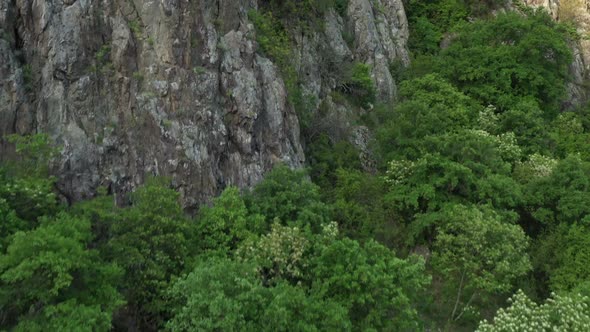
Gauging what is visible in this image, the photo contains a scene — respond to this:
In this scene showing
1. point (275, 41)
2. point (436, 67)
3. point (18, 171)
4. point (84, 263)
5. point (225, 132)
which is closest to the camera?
point (84, 263)

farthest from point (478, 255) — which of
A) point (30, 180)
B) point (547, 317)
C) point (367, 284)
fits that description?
point (30, 180)

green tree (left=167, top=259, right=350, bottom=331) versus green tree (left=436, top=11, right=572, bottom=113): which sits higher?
green tree (left=436, top=11, right=572, bottom=113)

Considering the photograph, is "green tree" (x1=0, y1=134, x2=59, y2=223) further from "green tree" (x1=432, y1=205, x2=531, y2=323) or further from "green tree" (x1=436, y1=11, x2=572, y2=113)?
"green tree" (x1=436, y1=11, x2=572, y2=113)

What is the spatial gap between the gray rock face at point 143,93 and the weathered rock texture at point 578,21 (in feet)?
110

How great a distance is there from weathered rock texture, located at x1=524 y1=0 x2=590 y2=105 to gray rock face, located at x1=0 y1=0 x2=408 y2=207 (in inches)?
1318

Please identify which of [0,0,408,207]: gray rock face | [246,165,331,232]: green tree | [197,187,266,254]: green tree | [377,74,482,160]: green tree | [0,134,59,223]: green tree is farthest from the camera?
[377,74,482,160]: green tree

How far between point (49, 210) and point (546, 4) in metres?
50.4

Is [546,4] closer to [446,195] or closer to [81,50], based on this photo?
[446,195]

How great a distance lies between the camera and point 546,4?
161 feet

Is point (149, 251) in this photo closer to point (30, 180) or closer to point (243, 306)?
point (243, 306)

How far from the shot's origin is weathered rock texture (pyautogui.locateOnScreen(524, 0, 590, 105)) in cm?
4510

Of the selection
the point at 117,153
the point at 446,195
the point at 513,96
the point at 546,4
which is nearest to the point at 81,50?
the point at 117,153

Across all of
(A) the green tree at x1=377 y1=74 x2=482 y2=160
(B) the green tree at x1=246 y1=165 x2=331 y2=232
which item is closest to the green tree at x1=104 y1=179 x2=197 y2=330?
(B) the green tree at x1=246 y1=165 x2=331 y2=232

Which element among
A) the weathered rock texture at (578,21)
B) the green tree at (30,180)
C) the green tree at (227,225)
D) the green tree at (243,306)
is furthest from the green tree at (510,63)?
the green tree at (30,180)
